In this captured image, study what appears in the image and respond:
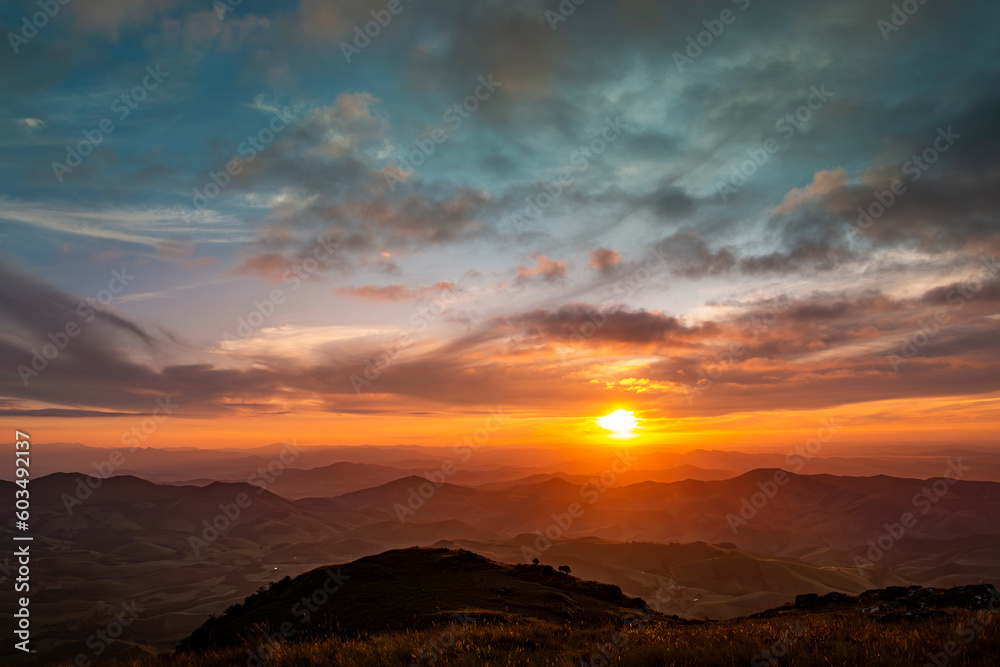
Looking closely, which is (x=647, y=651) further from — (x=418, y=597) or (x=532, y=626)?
(x=418, y=597)

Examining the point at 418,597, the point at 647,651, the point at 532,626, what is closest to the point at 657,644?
the point at 647,651

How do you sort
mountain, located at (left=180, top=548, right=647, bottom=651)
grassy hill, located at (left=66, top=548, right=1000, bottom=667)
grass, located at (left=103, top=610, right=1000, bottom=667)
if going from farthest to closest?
mountain, located at (left=180, top=548, right=647, bottom=651) → grassy hill, located at (left=66, top=548, right=1000, bottom=667) → grass, located at (left=103, top=610, right=1000, bottom=667)

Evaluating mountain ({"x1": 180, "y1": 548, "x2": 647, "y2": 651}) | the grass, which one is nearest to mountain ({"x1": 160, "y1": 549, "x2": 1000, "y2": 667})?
the grass

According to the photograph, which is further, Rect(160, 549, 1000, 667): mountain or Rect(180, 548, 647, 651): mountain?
Rect(180, 548, 647, 651): mountain

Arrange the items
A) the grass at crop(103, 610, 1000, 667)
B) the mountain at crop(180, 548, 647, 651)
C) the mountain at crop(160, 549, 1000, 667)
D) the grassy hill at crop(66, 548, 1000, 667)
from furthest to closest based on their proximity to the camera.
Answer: the mountain at crop(180, 548, 647, 651), the mountain at crop(160, 549, 1000, 667), the grassy hill at crop(66, 548, 1000, 667), the grass at crop(103, 610, 1000, 667)

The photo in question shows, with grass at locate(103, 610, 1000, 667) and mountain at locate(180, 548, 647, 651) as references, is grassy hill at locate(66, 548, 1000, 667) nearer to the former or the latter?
grass at locate(103, 610, 1000, 667)

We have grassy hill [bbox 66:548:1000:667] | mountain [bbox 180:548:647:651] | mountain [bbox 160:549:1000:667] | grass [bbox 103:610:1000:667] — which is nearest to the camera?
grass [bbox 103:610:1000:667]

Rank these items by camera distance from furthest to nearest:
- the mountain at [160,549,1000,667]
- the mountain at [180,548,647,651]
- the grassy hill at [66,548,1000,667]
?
the mountain at [180,548,647,651] < the mountain at [160,549,1000,667] < the grassy hill at [66,548,1000,667]

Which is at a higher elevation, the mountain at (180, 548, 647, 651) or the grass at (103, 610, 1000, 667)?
the grass at (103, 610, 1000, 667)

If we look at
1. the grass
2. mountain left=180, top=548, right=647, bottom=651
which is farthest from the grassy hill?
mountain left=180, top=548, right=647, bottom=651

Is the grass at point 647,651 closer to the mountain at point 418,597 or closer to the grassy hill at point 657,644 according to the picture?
the grassy hill at point 657,644

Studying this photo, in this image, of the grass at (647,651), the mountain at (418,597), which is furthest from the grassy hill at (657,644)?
the mountain at (418,597)

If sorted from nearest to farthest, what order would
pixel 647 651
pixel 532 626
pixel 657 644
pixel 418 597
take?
pixel 647 651
pixel 657 644
pixel 532 626
pixel 418 597

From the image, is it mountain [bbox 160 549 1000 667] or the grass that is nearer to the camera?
the grass
